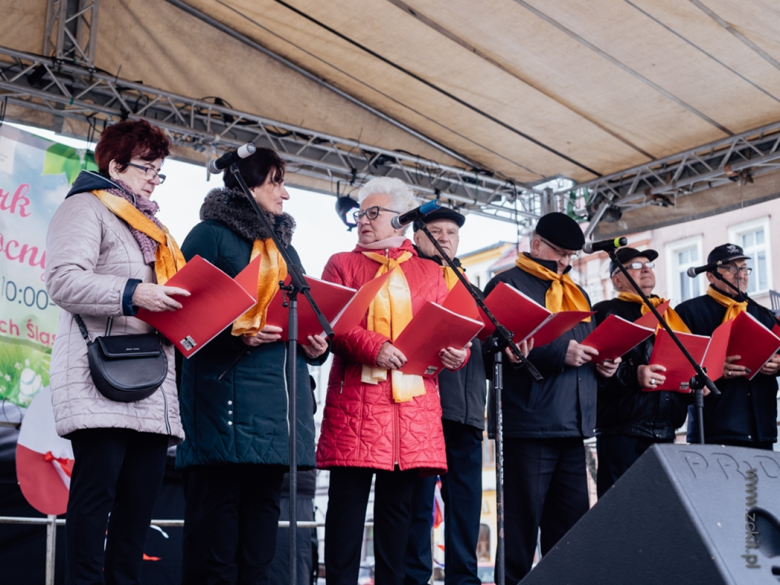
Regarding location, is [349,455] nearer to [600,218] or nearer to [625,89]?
[625,89]

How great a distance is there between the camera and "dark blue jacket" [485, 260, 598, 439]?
3459 millimetres

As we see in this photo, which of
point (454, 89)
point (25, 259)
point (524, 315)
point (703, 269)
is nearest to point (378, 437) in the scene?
point (524, 315)

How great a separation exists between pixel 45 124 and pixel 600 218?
155 inches

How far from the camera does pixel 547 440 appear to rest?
3502 mm

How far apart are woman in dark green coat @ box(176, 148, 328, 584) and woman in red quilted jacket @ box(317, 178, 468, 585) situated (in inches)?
5.9

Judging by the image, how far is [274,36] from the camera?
5445 mm

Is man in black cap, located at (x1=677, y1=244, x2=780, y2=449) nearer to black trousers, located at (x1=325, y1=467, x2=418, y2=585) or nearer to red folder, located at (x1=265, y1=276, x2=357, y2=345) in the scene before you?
black trousers, located at (x1=325, y1=467, x2=418, y2=585)

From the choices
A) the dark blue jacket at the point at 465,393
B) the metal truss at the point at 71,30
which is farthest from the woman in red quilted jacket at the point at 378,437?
the metal truss at the point at 71,30

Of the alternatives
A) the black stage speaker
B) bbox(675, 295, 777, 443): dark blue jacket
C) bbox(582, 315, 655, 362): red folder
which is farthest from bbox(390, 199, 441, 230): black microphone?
bbox(675, 295, 777, 443): dark blue jacket

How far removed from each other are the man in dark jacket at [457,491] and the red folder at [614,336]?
544mm

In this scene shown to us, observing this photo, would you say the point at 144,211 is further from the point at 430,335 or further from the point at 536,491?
the point at 536,491

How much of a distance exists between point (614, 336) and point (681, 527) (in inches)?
76.6

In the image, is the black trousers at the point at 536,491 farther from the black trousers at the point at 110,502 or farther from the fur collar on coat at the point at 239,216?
the black trousers at the point at 110,502

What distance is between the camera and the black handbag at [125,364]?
7.56 feet
